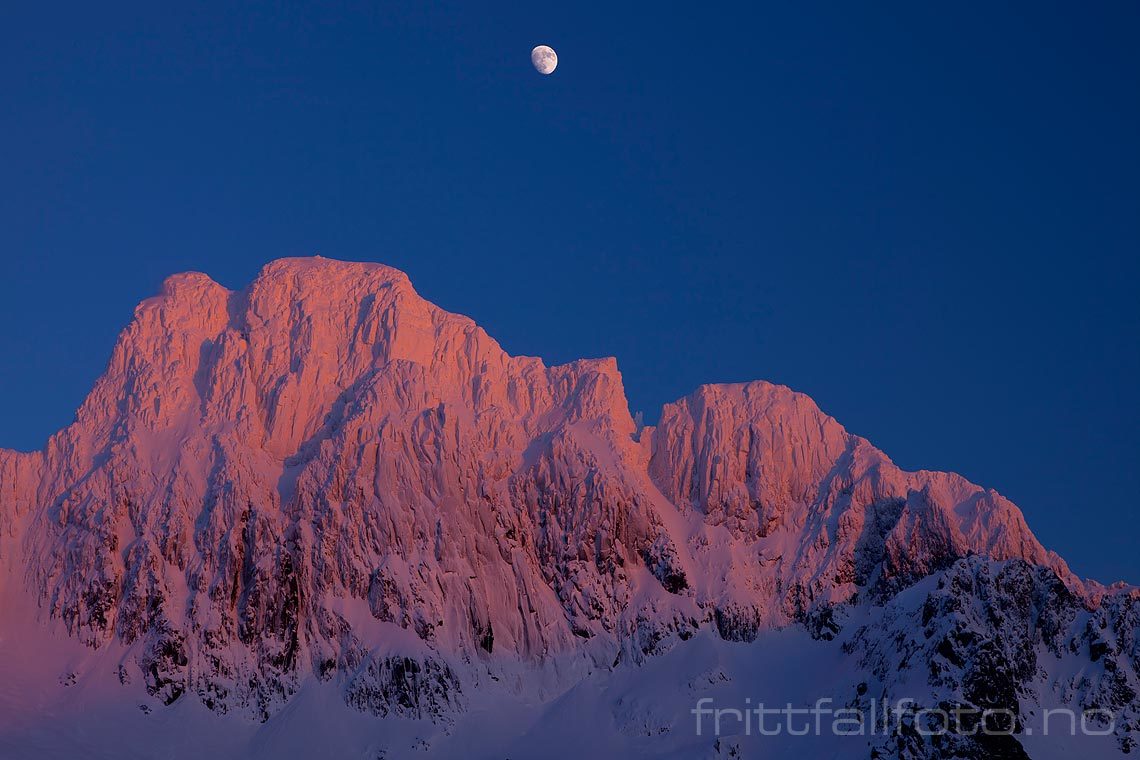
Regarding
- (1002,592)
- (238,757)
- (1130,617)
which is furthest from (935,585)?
(238,757)

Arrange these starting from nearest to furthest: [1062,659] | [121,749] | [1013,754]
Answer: [1013,754] < [1062,659] < [121,749]

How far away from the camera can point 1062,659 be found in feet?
598

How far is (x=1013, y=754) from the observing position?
548 feet

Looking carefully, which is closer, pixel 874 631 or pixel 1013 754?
pixel 1013 754

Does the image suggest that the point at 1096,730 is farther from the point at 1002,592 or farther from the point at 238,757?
the point at 238,757

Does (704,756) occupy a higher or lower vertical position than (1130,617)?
lower

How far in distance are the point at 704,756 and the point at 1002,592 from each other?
36928mm

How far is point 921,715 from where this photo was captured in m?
171

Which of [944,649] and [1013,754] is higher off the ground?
[944,649]

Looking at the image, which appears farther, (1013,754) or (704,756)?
(704,756)

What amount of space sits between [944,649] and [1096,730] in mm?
16488

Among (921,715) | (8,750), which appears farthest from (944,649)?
(8,750)

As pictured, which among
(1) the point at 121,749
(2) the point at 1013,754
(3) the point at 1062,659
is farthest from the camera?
(1) the point at 121,749

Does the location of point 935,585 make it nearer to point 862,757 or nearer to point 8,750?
point 862,757
